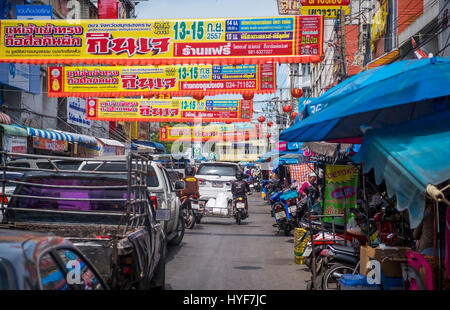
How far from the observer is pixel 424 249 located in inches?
239

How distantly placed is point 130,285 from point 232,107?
2214cm

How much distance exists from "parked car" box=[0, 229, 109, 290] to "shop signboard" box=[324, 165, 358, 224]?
6.48 m

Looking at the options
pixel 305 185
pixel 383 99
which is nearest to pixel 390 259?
pixel 383 99

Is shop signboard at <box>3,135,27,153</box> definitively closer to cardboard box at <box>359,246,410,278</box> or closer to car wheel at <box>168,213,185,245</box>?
car wheel at <box>168,213,185,245</box>

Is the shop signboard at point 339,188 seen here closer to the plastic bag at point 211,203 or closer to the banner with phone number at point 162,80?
the plastic bag at point 211,203

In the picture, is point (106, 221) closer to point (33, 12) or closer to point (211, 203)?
point (211, 203)

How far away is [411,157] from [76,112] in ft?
81.9

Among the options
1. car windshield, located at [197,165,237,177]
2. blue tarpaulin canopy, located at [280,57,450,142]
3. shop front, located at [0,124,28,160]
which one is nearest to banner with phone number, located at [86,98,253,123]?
shop front, located at [0,124,28,160]

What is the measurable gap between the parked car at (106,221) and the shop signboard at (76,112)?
20071 mm

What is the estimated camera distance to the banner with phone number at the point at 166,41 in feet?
45.4

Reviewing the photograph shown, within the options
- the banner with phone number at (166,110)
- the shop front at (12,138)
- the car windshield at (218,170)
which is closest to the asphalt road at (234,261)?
the car windshield at (218,170)

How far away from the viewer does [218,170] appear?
18.9 metres

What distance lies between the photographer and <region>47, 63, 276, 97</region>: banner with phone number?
1756cm
